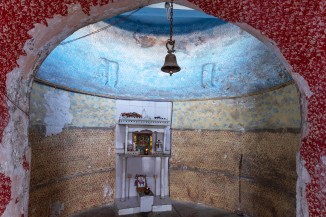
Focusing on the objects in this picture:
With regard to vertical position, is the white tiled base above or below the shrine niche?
below

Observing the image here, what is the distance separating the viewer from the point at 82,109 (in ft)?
23.8

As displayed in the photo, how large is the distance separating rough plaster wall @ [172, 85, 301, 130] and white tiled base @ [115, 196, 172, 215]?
2574mm

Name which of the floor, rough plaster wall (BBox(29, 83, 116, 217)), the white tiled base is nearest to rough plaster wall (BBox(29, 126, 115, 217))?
rough plaster wall (BBox(29, 83, 116, 217))

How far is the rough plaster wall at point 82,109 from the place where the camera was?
18.9 feet

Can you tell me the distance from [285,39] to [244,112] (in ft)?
16.7

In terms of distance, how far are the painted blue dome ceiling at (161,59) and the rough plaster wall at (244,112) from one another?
0.97 feet

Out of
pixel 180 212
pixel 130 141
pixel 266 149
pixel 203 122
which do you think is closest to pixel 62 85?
pixel 130 141

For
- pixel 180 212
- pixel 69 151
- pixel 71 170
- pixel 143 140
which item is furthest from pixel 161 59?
pixel 180 212

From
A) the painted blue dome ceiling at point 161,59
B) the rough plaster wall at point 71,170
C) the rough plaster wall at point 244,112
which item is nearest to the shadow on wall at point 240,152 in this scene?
the rough plaster wall at point 244,112

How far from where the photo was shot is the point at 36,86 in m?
5.76

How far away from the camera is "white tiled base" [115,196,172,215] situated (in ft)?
23.4

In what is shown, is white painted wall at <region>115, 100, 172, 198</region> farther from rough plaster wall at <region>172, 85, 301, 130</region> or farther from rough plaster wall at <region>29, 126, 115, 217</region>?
rough plaster wall at <region>172, 85, 301, 130</region>

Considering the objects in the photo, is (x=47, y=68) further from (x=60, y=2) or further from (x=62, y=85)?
(x=60, y=2)

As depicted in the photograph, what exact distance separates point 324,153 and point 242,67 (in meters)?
5.46
